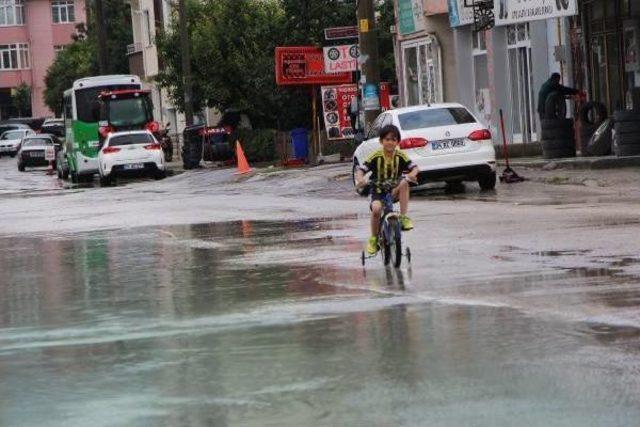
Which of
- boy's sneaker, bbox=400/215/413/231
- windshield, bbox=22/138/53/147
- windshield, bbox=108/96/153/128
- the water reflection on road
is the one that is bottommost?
the water reflection on road

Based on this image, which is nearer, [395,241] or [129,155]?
[395,241]

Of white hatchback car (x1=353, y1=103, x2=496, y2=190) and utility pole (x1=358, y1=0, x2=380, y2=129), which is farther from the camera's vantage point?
utility pole (x1=358, y1=0, x2=380, y2=129)

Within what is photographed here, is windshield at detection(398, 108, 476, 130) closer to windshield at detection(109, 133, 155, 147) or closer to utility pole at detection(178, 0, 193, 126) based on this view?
windshield at detection(109, 133, 155, 147)

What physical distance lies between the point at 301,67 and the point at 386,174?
1210 inches

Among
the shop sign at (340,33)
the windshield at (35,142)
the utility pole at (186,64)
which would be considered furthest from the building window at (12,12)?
the shop sign at (340,33)

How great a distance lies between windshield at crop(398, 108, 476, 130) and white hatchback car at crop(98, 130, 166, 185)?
851 inches

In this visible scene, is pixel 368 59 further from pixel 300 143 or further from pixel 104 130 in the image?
pixel 104 130

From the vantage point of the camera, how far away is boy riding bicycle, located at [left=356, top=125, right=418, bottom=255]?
53.5ft

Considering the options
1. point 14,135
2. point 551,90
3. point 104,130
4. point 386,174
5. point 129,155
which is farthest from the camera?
point 14,135

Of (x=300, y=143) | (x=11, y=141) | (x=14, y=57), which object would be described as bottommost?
(x=300, y=143)

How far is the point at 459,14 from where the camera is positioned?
143ft

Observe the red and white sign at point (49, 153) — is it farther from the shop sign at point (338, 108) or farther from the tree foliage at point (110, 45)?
the shop sign at point (338, 108)

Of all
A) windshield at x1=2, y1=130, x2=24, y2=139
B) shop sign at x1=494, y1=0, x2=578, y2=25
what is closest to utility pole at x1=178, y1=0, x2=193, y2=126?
shop sign at x1=494, y1=0, x2=578, y2=25

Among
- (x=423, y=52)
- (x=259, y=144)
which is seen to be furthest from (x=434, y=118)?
(x=259, y=144)
